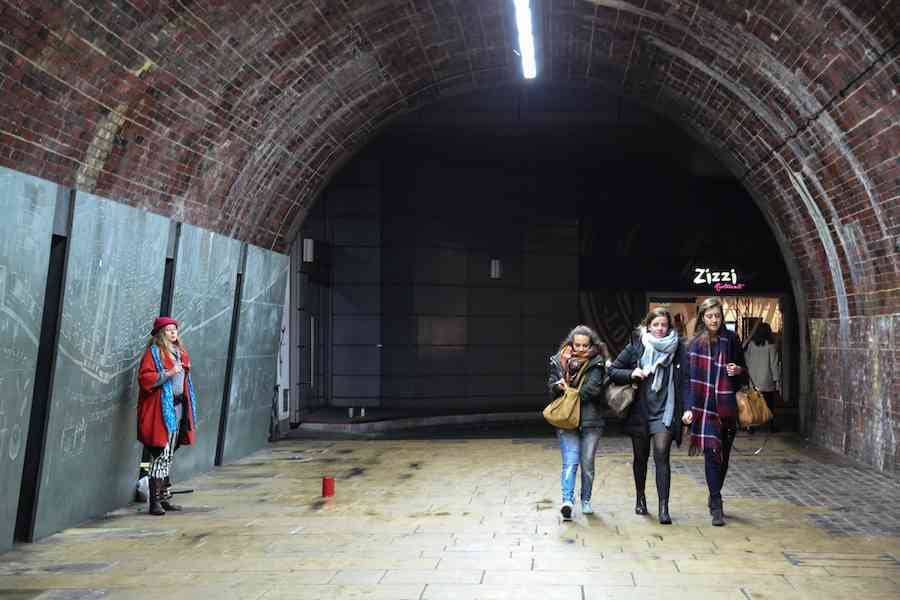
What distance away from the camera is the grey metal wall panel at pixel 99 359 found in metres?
9.09

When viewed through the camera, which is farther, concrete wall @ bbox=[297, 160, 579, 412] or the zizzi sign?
the zizzi sign

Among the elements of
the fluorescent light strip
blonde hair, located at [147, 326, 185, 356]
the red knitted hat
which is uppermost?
the fluorescent light strip

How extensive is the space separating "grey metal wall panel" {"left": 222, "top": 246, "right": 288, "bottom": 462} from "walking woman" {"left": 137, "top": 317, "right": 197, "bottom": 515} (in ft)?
11.9

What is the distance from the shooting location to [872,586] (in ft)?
22.8

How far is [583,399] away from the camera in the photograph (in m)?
9.57

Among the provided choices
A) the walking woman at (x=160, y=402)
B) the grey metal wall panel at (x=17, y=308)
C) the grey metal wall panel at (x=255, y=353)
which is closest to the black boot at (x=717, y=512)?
the walking woman at (x=160, y=402)

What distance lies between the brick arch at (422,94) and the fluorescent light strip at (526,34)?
1.48ft

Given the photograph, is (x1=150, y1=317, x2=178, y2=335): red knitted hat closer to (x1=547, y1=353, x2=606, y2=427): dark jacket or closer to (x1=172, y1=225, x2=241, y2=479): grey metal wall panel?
(x1=172, y1=225, x2=241, y2=479): grey metal wall panel

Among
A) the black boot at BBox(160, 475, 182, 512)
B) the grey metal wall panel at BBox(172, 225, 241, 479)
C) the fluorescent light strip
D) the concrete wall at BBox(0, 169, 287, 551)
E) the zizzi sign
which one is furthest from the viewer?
the zizzi sign

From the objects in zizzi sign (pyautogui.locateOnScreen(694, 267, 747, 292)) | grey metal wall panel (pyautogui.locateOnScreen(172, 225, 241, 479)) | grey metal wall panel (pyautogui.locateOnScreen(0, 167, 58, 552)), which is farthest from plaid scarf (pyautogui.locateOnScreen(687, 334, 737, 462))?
zizzi sign (pyautogui.locateOnScreen(694, 267, 747, 292))

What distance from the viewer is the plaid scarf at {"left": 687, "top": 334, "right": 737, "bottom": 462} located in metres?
9.21

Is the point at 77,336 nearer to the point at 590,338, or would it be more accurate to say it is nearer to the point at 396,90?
the point at 590,338

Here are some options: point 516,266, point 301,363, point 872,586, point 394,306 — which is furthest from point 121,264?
point 516,266

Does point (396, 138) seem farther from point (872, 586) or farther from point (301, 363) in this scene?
point (872, 586)
